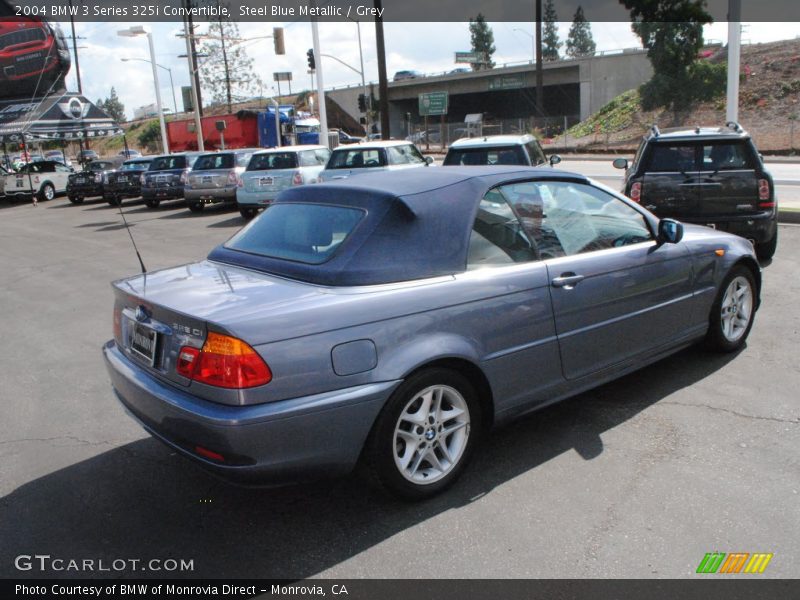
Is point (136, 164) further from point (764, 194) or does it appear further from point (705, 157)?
point (764, 194)

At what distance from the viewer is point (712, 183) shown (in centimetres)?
847

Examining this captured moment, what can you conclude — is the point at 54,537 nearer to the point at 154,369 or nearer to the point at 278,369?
the point at 154,369

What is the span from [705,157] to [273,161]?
10.8 meters

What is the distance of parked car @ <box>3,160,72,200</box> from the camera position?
27234 millimetres

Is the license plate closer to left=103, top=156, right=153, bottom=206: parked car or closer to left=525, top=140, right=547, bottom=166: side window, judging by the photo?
left=525, top=140, right=547, bottom=166: side window

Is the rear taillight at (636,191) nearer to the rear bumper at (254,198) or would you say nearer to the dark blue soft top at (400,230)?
the dark blue soft top at (400,230)

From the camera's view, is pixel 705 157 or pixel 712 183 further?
pixel 705 157

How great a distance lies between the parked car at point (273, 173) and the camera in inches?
639

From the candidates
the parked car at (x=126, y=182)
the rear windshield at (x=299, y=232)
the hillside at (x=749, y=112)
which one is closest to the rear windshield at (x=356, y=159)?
the parked car at (x=126, y=182)

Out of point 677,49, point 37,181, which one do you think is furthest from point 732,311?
point 677,49

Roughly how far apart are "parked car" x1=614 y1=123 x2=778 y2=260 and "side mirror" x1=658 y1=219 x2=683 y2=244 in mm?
4263

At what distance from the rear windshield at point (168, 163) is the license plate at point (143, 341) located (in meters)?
19.7

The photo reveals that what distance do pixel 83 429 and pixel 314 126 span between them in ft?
136

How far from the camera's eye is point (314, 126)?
4450 centimetres
